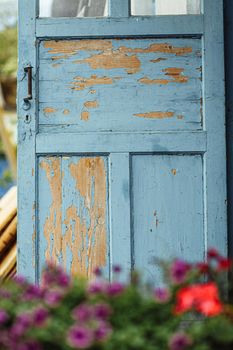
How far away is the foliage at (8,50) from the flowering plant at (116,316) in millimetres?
11845

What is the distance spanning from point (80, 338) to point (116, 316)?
7.2 inches

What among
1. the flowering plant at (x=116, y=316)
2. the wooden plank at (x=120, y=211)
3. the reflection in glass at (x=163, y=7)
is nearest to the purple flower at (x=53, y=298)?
the flowering plant at (x=116, y=316)

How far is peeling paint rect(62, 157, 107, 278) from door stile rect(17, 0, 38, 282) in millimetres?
171

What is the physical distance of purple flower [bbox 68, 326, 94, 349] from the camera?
1.84m

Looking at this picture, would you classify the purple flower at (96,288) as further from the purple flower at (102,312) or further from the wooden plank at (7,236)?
the wooden plank at (7,236)

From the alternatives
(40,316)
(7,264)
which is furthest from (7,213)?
(40,316)

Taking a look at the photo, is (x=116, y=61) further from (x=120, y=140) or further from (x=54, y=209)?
(x=54, y=209)

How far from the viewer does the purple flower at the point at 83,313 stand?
6.30 ft

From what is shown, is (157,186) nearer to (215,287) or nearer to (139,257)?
(139,257)

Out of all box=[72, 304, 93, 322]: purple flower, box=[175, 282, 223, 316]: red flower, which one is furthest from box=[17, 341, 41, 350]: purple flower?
box=[175, 282, 223, 316]: red flower

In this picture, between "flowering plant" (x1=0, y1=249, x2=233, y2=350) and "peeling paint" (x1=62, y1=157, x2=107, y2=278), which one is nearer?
"flowering plant" (x1=0, y1=249, x2=233, y2=350)

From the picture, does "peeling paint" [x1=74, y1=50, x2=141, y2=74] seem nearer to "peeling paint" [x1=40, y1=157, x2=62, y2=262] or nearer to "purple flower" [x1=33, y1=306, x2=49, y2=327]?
"peeling paint" [x1=40, y1=157, x2=62, y2=262]

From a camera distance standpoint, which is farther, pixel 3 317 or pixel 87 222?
pixel 87 222

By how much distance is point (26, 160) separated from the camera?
3947 millimetres
